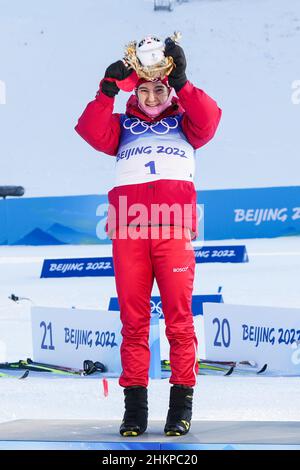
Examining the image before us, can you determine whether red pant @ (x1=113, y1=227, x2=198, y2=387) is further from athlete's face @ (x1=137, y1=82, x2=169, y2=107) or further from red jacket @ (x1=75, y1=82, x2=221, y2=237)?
athlete's face @ (x1=137, y1=82, x2=169, y2=107)

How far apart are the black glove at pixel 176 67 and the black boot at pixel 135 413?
1368mm

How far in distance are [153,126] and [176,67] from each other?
1.10 feet

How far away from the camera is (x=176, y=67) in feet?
14.2

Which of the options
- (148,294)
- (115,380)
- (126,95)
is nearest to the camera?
(148,294)

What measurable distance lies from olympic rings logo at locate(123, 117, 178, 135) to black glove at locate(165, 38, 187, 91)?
245 mm

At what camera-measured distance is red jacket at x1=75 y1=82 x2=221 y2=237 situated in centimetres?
435

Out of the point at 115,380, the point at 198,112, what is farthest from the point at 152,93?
the point at 115,380

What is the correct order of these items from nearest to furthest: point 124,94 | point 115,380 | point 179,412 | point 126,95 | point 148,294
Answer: point 179,412 < point 148,294 < point 115,380 < point 126,95 < point 124,94

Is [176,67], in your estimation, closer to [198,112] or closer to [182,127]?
[198,112]

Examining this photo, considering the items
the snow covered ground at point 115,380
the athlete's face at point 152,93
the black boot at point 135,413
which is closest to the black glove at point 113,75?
the athlete's face at point 152,93

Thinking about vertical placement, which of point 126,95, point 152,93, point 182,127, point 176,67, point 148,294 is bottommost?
point 148,294

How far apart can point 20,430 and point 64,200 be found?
15.9 metres
